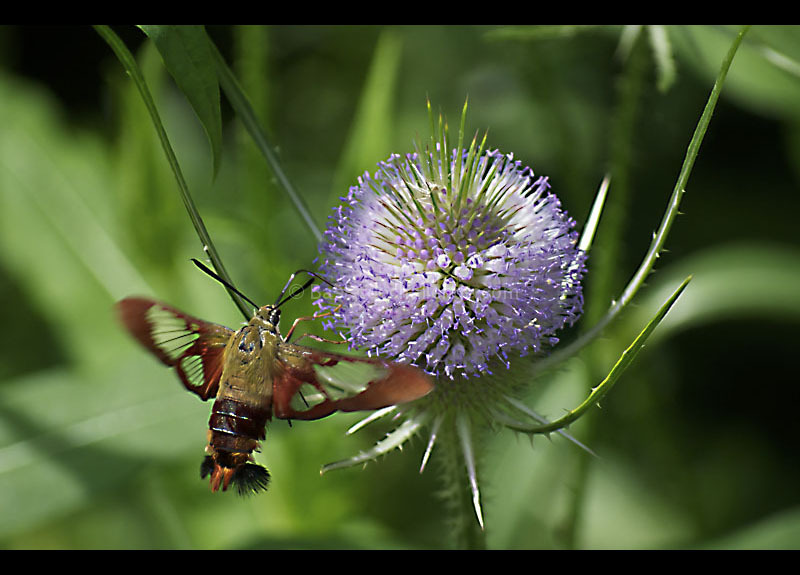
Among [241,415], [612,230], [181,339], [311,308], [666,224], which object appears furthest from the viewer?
[311,308]

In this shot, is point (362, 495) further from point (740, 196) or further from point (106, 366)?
point (740, 196)

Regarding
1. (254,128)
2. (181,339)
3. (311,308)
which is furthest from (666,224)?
(311,308)

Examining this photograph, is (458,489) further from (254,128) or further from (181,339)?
(254,128)

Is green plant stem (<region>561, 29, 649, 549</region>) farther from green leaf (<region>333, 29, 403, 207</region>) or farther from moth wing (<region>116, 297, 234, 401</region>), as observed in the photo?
moth wing (<region>116, 297, 234, 401</region>)

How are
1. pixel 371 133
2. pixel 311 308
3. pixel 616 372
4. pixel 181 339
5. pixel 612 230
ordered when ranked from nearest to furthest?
Result: 1. pixel 616 372
2. pixel 181 339
3. pixel 612 230
4. pixel 311 308
5. pixel 371 133

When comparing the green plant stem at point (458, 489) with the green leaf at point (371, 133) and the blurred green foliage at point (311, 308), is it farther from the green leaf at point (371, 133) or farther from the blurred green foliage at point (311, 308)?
the green leaf at point (371, 133)

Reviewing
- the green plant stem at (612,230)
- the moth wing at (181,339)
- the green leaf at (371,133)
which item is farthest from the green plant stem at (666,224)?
the green leaf at (371,133)

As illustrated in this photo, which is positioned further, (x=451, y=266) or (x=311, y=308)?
(x=311, y=308)

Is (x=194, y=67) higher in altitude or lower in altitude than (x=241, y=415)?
higher
